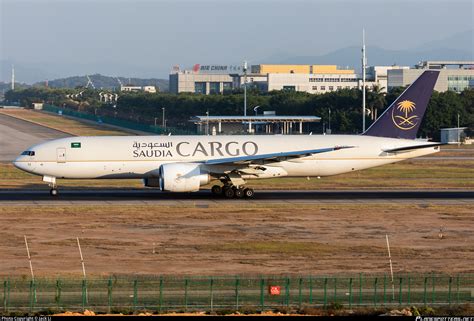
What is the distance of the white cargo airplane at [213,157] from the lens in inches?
2360

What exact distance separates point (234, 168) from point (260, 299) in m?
29.1

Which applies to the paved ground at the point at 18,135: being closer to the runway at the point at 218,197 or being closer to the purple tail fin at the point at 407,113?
the runway at the point at 218,197

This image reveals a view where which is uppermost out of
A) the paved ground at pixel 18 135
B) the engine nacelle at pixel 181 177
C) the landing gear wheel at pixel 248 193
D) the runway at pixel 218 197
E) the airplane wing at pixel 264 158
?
the paved ground at pixel 18 135

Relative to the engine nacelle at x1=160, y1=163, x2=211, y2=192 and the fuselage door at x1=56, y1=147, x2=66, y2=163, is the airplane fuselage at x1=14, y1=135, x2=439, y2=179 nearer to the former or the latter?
the fuselage door at x1=56, y1=147, x2=66, y2=163

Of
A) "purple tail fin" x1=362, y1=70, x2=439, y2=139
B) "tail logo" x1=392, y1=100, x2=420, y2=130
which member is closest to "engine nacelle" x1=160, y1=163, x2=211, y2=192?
"purple tail fin" x1=362, y1=70, x2=439, y2=139

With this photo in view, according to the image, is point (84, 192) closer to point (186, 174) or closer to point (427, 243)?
point (186, 174)

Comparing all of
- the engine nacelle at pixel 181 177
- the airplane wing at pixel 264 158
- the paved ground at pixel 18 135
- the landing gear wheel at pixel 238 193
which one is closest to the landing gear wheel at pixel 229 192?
the landing gear wheel at pixel 238 193

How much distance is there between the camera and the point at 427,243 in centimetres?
4519

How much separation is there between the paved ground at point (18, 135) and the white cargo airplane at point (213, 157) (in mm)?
42191

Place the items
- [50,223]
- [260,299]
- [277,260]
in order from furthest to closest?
[50,223], [277,260], [260,299]

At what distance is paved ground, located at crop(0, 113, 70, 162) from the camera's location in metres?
117

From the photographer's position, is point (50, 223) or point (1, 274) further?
point (50, 223)

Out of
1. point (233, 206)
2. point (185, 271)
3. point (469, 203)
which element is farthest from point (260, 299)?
point (469, 203)

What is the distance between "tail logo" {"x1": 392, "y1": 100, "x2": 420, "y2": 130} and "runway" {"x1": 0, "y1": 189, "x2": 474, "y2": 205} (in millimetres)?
4674
